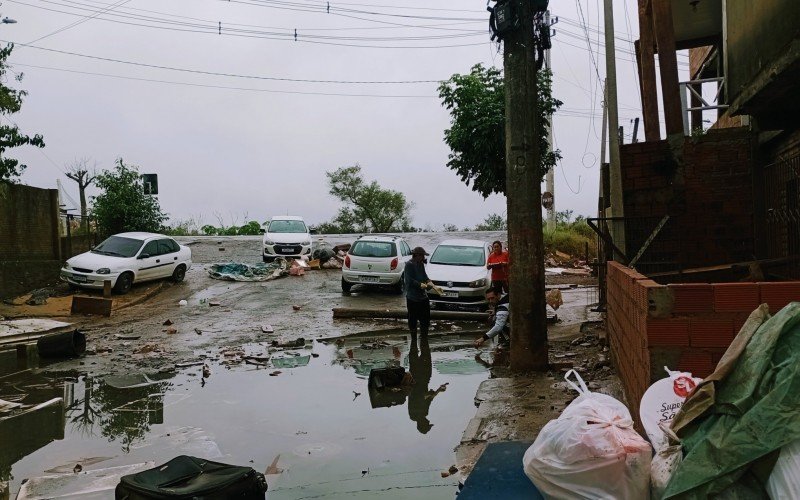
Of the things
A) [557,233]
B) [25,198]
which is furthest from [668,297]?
[557,233]

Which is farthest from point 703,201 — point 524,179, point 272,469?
point 272,469

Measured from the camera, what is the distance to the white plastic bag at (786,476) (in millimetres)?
2197

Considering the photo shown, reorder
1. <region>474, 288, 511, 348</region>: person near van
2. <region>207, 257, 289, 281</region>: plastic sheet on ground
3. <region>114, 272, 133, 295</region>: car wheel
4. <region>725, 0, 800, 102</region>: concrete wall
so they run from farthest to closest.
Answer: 1. <region>207, 257, 289, 281</region>: plastic sheet on ground
2. <region>114, 272, 133, 295</region>: car wheel
3. <region>474, 288, 511, 348</region>: person near van
4. <region>725, 0, 800, 102</region>: concrete wall

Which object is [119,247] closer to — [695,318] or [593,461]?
[695,318]

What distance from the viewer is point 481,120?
18812 mm

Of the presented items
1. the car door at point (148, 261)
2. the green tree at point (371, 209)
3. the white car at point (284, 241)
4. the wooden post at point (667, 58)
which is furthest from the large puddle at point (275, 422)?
the green tree at point (371, 209)

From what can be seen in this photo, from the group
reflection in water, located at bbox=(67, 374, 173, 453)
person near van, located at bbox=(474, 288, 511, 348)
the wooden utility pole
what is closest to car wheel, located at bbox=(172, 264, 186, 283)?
reflection in water, located at bbox=(67, 374, 173, 453)

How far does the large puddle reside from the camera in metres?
5.61

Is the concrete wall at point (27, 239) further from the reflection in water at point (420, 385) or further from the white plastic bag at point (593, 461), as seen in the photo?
the white plastic bag at point (593, 461)

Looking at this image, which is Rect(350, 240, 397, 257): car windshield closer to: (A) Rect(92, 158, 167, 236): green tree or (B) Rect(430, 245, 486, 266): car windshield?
(B) Rect(430, 245, 486, 266): car windshield

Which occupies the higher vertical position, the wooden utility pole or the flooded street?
the wooden utility pole

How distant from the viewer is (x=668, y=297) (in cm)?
417

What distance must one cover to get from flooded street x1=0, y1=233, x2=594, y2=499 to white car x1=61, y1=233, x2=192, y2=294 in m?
2.91

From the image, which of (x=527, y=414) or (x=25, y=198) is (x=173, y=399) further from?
(x=25, y=198)
